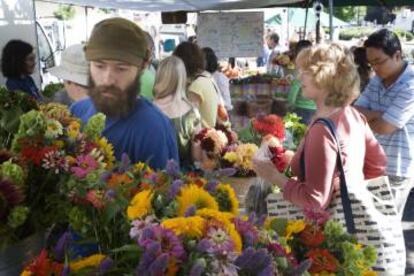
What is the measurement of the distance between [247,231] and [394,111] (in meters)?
2.14

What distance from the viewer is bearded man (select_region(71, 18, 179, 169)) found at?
165cm

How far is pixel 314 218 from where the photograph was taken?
130 centimetres

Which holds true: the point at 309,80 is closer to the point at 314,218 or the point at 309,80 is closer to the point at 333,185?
the point at 333,185

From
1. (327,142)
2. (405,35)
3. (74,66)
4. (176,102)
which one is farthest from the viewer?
(405,35)

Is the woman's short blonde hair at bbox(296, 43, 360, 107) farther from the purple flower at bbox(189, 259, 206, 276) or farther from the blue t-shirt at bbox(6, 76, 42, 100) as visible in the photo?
the blue t-shirt at bbox(6, 76, 42, 100)

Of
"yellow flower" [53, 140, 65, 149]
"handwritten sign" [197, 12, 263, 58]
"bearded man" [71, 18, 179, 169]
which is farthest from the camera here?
"handwritten sign" [197, 12, 263, 58]

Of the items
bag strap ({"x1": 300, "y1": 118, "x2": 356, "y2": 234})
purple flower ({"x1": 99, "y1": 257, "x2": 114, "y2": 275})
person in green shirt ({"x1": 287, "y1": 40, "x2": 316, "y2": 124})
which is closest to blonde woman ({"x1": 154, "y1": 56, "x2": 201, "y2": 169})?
bag strap ({"x1": 300, "y1": 118, "x2": 356, "y2": 234})

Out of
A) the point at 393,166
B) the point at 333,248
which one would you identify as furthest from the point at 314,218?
the point at 393,166

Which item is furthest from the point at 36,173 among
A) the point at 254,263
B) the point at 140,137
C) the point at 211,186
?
the point at 140,137

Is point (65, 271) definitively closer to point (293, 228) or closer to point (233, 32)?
point (293, 228)

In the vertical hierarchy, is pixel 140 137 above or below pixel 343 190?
above

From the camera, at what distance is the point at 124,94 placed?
67.6 inches

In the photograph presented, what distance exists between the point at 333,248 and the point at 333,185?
742 mm

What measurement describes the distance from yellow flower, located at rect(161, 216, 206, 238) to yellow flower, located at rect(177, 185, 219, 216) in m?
0.09
